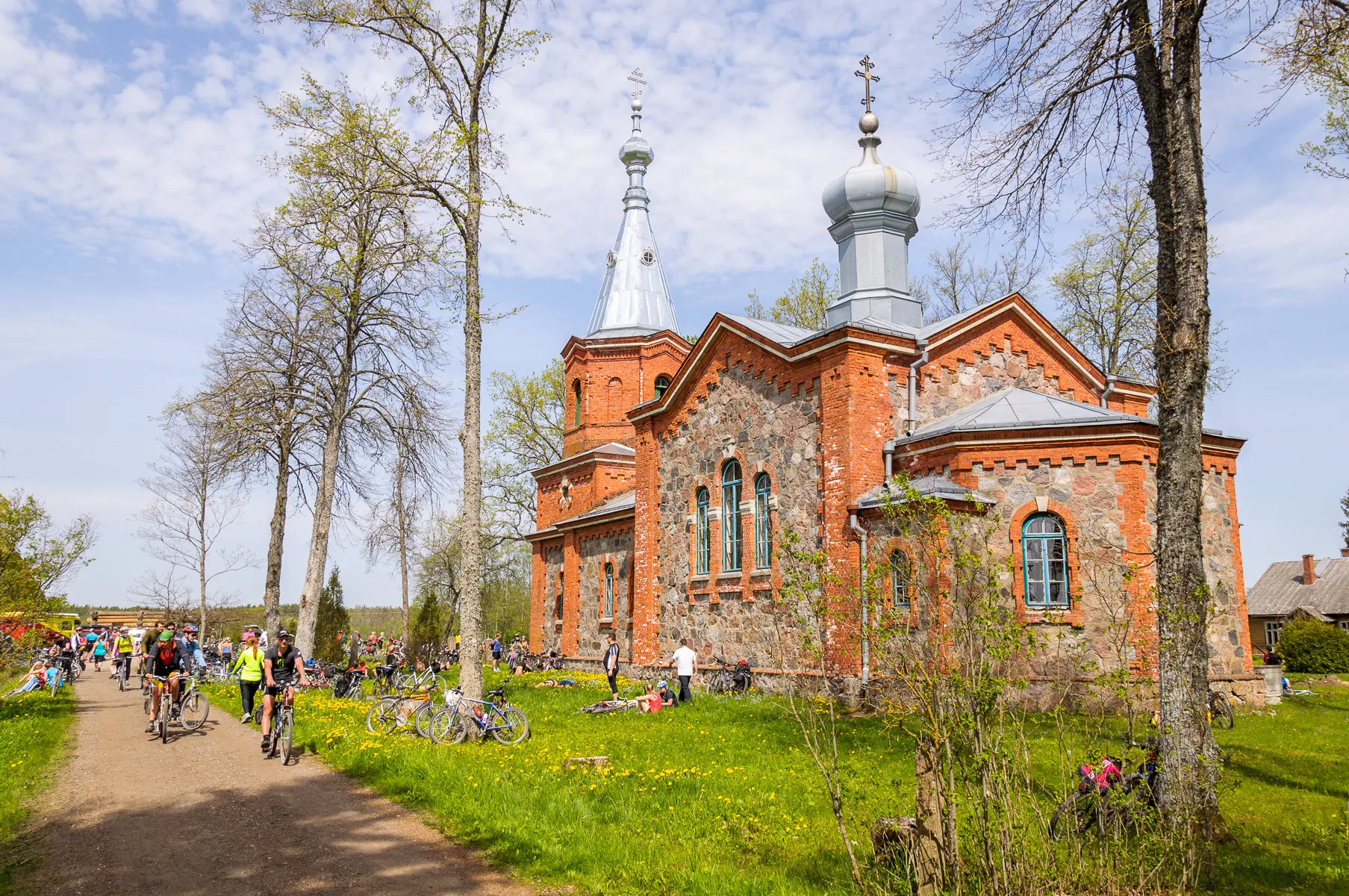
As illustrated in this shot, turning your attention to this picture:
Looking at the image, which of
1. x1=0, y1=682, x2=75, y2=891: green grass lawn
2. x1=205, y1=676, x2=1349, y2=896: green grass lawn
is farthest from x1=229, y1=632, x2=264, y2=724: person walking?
x1=0, y1=682, x2=75, y2=891: green grass lawn

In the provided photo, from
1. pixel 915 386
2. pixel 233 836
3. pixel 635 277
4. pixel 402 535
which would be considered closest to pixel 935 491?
pixel 915 386

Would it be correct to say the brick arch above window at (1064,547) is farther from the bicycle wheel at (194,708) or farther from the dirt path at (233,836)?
the bicycle wheel at (194,708)

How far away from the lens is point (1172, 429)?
7672 mm

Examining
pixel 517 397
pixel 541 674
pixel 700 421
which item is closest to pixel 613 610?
pixel 541 674

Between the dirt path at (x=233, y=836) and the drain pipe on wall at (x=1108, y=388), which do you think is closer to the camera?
the dirt path at (x=233, y=836)

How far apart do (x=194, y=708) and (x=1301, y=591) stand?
39773 millimetres

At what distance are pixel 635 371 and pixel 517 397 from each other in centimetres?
1154

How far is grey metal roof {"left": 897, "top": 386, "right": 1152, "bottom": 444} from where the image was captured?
46.3 ft

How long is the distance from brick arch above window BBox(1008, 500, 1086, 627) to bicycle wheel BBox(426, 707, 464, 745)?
8.26 meters

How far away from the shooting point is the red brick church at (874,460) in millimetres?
13828

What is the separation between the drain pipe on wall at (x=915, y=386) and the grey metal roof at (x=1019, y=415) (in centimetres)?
18

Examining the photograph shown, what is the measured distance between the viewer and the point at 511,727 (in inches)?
458

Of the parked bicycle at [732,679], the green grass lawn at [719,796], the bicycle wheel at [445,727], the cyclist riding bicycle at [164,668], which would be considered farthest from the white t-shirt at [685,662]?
the cyclist riding bicycle at [164,668]

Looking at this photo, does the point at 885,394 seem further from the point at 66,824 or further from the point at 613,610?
the point at 66,824
